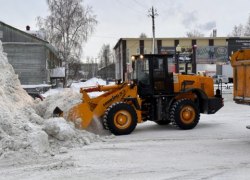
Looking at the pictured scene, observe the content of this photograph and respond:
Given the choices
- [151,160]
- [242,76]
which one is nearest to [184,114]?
[242,76]

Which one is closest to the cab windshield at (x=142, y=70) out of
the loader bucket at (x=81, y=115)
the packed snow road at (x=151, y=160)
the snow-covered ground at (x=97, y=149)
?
the snow-covered ground at (x=97, y=149)

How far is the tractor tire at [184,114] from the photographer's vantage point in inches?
531

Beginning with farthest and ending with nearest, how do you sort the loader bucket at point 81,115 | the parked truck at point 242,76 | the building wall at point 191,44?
1. the building wall at point 191,44
2. the loader bucket at point 81,115
3. the parked truck at point 242,76

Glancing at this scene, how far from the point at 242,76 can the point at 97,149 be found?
3.98 meters

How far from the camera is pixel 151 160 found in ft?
30.3

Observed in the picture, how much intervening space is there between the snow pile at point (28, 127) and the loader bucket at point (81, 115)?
456 millimetres

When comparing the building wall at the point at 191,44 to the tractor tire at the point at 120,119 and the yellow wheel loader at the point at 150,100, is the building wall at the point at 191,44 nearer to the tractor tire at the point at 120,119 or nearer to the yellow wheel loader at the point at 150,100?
the yellow wheel loader at the point at 150,100

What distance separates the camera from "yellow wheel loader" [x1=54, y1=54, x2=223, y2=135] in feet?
41.2

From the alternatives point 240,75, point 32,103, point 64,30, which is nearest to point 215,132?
point 240,75

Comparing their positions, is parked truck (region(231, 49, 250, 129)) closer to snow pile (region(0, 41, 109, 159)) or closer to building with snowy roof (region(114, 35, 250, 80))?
snow pile (region(0, 41, 109, 159))

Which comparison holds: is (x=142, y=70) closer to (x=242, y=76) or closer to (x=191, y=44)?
(x=242, y=76)

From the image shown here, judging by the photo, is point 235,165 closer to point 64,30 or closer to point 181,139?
point 181,139

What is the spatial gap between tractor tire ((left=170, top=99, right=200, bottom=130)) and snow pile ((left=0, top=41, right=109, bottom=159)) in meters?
2.80

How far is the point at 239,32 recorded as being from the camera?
348 feet
